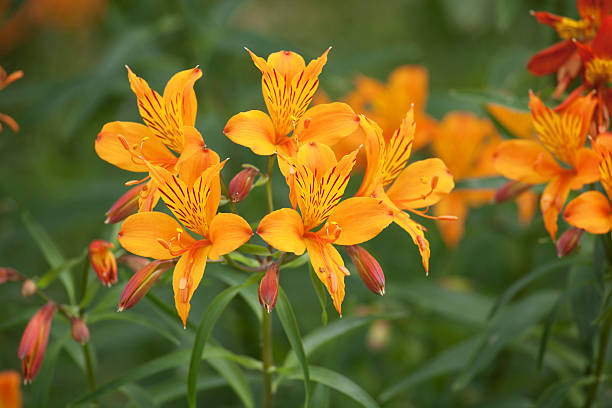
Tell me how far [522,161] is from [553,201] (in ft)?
0.24

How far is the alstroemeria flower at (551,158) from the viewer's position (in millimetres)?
758

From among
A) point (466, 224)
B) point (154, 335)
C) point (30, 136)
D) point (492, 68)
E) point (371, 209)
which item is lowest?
point (154, 335)

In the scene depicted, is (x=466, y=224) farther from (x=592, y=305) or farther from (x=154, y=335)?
(x=154, y=335)

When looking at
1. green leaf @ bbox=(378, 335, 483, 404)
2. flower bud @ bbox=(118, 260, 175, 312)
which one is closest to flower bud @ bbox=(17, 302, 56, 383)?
flower bud @ bbox=(118, 260, 175, 312)

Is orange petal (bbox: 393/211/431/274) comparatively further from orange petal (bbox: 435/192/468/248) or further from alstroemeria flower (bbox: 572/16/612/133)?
orange petal (bbox: 435/192/468/248)

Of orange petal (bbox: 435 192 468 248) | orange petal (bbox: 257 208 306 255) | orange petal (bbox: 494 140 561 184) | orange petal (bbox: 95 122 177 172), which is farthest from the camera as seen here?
orange petal (bbox: 435 192 468 248)

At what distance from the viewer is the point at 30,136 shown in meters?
1.72

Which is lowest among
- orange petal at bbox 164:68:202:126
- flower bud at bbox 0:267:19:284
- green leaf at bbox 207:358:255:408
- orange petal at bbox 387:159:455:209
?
green leaf at bbox 207:358:255:408

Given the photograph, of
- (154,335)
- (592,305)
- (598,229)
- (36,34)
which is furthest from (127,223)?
(36,34)

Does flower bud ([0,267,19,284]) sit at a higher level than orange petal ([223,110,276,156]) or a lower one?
lower

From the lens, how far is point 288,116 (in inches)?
26.6

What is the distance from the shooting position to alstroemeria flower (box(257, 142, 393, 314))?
0.61 m

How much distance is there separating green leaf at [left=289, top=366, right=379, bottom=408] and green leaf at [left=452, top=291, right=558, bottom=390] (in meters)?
0.24

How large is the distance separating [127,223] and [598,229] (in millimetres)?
501
